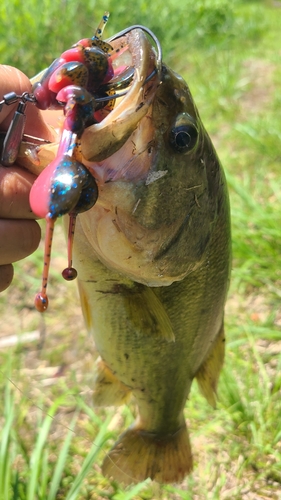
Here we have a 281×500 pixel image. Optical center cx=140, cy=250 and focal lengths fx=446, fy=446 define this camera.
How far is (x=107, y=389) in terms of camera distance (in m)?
1.62

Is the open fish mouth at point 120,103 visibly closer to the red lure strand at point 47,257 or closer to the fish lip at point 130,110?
the fish lip at point 130,110

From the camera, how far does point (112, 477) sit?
1.67m

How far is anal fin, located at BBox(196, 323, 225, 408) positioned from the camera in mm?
1533

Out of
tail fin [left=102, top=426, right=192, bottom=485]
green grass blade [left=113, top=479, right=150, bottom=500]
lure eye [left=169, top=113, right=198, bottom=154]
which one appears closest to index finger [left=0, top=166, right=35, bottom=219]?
lure eye [left=169, top=113, right=198, bottom=154]

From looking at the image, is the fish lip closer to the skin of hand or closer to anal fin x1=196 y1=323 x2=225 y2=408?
the skin of hand

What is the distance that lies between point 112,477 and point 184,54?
645cm

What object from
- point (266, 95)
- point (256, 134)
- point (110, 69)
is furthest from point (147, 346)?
point (266, 95)

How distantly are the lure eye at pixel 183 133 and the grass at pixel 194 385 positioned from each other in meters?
0.65

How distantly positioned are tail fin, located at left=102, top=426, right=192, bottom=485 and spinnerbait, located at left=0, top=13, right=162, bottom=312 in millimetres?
1071

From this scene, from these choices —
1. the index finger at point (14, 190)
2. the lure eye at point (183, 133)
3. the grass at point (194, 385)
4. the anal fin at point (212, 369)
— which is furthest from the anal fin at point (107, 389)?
Answer: the lure eye at point (183, 133)

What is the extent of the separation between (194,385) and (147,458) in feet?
2.20

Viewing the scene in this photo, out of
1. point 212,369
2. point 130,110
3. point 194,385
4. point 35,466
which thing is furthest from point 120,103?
point 194,385

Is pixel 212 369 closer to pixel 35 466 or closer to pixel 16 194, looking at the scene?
pixel 35 466

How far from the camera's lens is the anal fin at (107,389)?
5.24 feet
